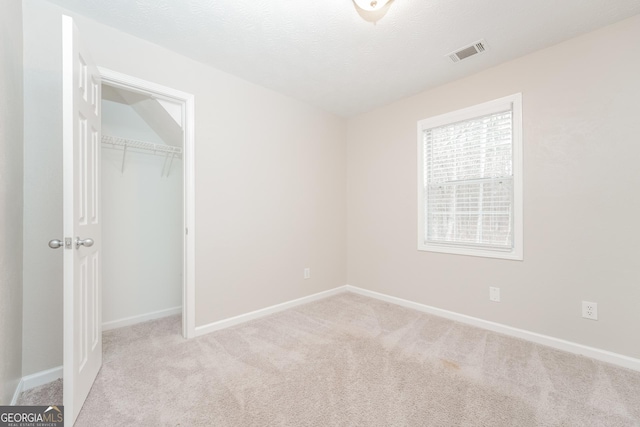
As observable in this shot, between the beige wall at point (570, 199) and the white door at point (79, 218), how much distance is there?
2.91 metres

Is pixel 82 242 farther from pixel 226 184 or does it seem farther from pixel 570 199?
pixel 570 199

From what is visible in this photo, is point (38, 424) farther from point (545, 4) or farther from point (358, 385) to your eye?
point (545, 4)

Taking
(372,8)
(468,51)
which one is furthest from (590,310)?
Result: (372,8)

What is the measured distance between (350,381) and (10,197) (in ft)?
7.36

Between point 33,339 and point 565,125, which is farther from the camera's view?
point 565,125

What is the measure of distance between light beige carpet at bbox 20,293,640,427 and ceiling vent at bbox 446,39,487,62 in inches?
96.3

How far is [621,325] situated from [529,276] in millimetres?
590

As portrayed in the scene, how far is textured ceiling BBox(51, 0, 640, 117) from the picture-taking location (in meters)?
1.79

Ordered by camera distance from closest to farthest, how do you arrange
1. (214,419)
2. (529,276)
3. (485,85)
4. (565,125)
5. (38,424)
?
(38,424) < (214,419) < (565,125) < (529,276) < (485,85)

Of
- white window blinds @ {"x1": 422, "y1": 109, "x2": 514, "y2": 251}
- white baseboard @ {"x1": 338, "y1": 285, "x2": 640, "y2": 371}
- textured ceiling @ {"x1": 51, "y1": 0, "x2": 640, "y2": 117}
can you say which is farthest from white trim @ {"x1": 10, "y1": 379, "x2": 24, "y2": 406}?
white window blinds @ {"x1": 422, "y1": 109, "x2": 514, "y2": 251}

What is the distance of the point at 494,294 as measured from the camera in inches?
98.9

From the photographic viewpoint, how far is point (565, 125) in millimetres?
2160

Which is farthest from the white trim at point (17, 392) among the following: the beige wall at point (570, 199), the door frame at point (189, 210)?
the beige wall at point (570, 199)

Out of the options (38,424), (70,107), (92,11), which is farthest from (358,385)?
(92,11)
